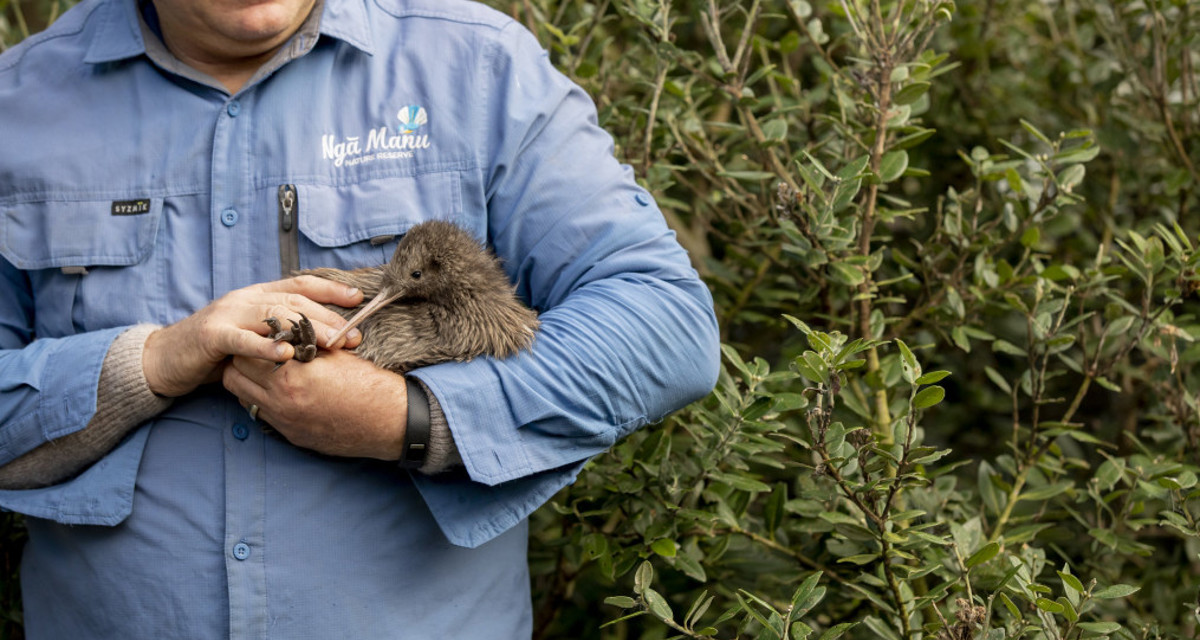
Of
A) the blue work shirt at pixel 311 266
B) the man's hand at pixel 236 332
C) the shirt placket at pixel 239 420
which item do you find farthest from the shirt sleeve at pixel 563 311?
the shirt placket at pixel 239 420

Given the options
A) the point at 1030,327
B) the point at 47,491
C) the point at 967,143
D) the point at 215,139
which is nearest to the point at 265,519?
the point at 47,491

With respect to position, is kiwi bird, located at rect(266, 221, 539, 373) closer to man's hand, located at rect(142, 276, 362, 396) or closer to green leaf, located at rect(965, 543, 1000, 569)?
Answer: man's hand, located at rect(142, 276, 362, 396)

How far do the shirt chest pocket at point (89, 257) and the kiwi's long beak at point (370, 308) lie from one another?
48 centimetres

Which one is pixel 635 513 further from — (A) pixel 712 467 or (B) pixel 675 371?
(B) pixel 675 371

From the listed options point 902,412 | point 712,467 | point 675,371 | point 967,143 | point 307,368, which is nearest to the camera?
point 307,368

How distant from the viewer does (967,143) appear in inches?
156

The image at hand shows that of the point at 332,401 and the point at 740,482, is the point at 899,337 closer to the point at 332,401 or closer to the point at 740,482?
the point at 740,482

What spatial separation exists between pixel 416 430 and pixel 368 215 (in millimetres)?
556

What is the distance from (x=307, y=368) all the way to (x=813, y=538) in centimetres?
140

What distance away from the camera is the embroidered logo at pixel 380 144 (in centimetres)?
245

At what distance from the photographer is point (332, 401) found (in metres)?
2.14

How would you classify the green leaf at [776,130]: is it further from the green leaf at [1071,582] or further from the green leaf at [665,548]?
the green leaf at [1071,582]

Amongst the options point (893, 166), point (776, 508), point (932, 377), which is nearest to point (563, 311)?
point (932, 377)

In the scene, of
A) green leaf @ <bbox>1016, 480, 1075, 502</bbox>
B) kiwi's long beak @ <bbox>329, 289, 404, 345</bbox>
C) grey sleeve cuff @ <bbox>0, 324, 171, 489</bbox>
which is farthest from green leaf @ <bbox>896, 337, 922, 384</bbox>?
grey sleeve cuff @ <bbox>0, 324, 171, 489</bbox>
